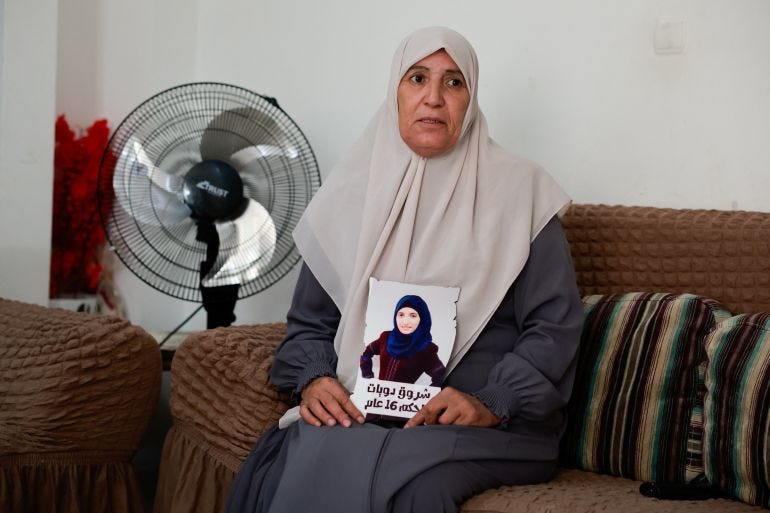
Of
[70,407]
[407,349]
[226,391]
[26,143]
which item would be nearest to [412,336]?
[407,349]

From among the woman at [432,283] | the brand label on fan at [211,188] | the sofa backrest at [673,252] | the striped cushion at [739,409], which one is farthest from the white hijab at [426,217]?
the brand label on fan at [211,188]

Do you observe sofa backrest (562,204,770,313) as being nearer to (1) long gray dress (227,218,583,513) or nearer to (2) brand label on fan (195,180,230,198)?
(1) long gray dress (227,218,583,513)

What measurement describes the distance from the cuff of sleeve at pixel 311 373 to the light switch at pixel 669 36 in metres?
1.14

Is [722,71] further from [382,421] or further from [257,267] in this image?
[257,267]

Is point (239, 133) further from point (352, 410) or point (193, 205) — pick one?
point (352, 410)

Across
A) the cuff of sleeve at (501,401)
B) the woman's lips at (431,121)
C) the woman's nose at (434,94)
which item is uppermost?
the woman's nose at (434,94)

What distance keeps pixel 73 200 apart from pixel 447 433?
6.21ft

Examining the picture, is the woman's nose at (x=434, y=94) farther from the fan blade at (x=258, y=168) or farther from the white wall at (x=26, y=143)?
the white wall at (x=26, y=143)

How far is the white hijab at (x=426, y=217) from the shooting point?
2049mm

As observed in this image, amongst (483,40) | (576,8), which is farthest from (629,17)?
(483,40)

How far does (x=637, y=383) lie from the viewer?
200 cm

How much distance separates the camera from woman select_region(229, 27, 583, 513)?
69.9 inches

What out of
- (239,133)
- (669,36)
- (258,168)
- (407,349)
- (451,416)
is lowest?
(451,416)

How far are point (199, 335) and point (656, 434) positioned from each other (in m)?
1.01
